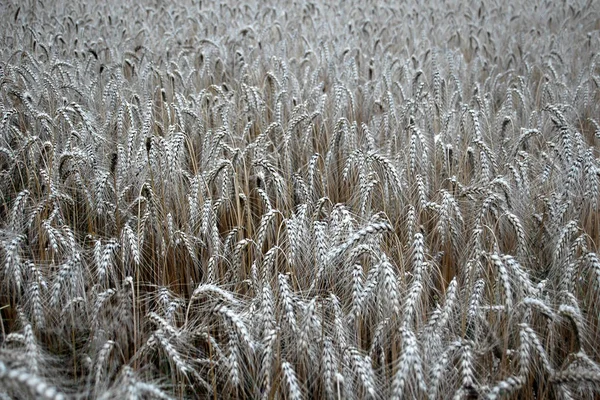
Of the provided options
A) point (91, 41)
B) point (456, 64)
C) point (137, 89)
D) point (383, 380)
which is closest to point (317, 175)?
point (383, 380)

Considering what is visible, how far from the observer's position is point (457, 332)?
1955mm

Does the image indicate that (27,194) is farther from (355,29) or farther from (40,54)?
(355,29)

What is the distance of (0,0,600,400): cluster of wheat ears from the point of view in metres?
1.68

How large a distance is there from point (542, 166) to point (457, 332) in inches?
51.4

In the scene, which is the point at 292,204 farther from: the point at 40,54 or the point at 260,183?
the point at 40,54

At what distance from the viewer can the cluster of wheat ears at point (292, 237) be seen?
1679 mm

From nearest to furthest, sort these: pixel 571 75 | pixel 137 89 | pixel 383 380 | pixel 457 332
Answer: pixel 383 380, pixel 457 332, pixel 137 89, pixel 571 75

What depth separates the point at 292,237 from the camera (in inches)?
80.4

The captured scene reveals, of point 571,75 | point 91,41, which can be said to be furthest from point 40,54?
point 571,75

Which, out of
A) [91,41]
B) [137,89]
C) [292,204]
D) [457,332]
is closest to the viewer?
[457,332]

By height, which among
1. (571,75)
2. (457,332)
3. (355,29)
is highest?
(355,29)

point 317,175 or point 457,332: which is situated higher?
point 317,175

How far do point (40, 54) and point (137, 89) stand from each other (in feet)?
3.35

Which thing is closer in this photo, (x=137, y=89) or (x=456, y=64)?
(x=137, y=89)
